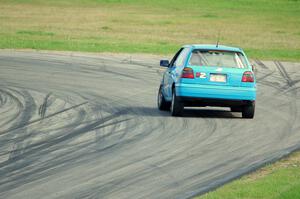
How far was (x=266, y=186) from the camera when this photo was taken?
12.9 metres

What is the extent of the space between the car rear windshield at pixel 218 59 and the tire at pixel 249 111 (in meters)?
0.76

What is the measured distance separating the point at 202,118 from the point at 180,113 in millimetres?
442

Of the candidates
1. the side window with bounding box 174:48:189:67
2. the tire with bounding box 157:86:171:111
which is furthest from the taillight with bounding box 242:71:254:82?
the tire with bounding box 157:86:171:111

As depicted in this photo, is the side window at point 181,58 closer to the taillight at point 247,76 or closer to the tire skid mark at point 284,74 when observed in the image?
the taillight at point 247,76

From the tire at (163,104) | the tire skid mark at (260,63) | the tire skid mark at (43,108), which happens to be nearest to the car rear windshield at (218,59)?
the tire at (163,104)

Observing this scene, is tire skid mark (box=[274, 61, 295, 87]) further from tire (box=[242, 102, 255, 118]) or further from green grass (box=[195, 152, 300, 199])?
green grass (box=[195, 152, 300, 199])

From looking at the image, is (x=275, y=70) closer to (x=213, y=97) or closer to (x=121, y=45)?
(x=121, y=45)

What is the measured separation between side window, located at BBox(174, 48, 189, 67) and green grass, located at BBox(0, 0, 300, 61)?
18367 mm

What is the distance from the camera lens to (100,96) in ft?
83.1

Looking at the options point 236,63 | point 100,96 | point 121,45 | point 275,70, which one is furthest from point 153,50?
point 236,63

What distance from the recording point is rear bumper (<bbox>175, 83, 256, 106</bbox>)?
21094 mm

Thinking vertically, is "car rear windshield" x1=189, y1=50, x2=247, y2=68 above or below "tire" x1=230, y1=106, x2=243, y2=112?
above

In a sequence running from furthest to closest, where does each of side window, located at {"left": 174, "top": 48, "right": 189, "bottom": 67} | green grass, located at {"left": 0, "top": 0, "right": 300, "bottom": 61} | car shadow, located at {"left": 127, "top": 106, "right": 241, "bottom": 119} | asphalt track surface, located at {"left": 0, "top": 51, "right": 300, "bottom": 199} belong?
1. green grass, located at {"left": 0, "top": 0, "right": 300, "bottom": 61}
2. side window, located at {"left": 174, "top": 48, "right": 189, "bottom": 67}
3. car shadow, located at {"left": 127, "top": 106, "right": 241, "bottom": 119}
4. asphalt track surface, located at {"left": 0, "top": 51, "right": 300, "bottom": 199}

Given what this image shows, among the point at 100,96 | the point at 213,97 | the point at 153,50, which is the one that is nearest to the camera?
the point at 213,97
